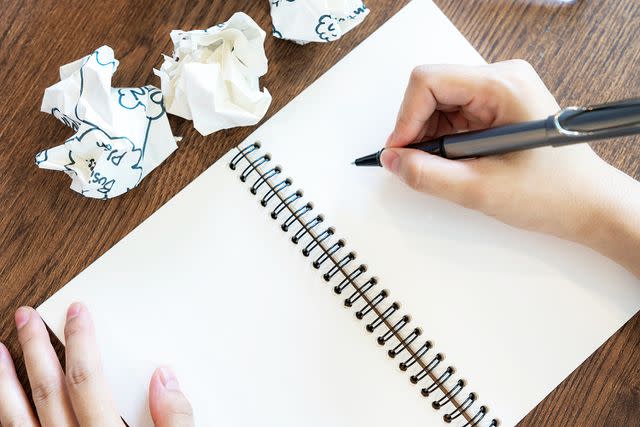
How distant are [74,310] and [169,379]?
0.14 meters

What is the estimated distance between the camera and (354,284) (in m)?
0.71

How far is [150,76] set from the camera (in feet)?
2.39

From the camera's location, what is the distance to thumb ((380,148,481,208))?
0.61 metres

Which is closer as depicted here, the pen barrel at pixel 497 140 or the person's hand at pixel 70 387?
the pen barrel at pixel 497 140

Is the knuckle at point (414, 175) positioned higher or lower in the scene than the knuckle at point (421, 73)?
lower

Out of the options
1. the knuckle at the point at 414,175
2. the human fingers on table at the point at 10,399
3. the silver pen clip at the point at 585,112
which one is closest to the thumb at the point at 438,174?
the knuckle at the point at 414,175

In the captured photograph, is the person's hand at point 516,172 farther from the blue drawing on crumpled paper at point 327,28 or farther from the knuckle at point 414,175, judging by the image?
the blue drawing on crumpled paper at point 327,28

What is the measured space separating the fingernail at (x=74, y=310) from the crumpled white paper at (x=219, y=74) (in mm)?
250

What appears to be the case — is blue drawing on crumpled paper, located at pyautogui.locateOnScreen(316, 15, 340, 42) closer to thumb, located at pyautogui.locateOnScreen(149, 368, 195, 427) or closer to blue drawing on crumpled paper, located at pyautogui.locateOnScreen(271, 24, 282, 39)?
blue drawing on crumpled paper, located at pyautogui.locateOnScreen(271, 24, 282, 39)

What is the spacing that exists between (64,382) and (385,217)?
426mm

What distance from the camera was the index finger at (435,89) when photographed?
628mm

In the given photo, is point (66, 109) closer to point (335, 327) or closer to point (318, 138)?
point (318, 138)

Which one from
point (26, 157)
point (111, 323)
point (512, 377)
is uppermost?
point (26, 157)

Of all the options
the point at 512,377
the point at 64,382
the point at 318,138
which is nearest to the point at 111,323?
the point at 64,382
